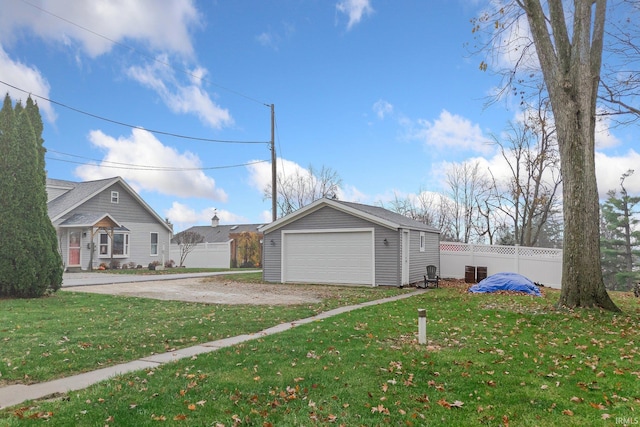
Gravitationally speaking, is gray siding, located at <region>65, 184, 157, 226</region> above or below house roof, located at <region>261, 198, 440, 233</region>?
above

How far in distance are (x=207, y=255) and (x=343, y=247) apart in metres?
18.7

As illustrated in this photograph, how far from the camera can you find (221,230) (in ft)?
132

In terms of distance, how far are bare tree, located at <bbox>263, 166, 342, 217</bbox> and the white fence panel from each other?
792 centimetres

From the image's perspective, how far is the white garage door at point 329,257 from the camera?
17.3m

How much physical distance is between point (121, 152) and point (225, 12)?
13296 mm

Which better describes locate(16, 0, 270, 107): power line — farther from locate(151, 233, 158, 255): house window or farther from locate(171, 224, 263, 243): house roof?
locate(171, 224, 263, 243): house roof

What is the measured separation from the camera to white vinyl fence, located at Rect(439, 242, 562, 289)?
18672 millimetres

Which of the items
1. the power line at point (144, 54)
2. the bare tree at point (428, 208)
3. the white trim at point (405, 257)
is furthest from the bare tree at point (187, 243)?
the white trim at point (405, 257)

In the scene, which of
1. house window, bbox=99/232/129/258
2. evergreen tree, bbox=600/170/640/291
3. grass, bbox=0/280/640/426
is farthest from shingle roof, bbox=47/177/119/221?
evergreen tree, bbox=600/170/640/291

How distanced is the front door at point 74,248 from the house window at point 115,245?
4.26 ft

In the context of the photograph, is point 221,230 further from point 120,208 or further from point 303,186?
point 120,208

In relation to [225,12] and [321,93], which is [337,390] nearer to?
[225,12]

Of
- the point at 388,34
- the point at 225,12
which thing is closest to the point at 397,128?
the point at 388,34

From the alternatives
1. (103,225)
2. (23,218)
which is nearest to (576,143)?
(23,218)
